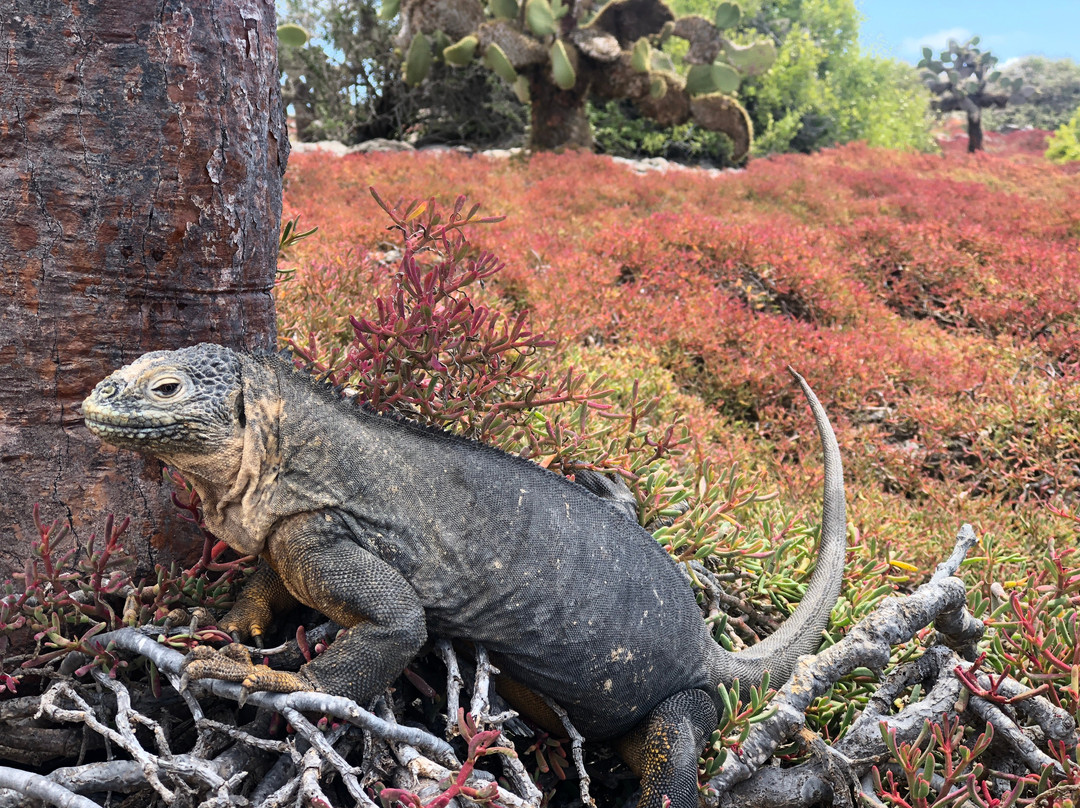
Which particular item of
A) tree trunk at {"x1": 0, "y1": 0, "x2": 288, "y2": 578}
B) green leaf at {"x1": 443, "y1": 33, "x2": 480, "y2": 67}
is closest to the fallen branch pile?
tree trunk at {"x1": 0, "y1": 0, "x2": 288, "y2": 578}

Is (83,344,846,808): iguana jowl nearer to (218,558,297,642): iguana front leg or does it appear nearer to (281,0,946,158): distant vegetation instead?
(218,558,297,642): iguana front leg

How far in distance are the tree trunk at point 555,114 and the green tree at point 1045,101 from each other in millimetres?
30166

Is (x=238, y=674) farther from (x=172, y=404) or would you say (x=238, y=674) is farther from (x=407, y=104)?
(x=407, y=104)

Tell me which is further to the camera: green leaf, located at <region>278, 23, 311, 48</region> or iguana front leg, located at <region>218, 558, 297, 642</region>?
green leaf, located at <region>278, 23, 311, 48</region>

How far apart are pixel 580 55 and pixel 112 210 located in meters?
13.5

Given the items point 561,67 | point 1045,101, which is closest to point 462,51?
point 561,67

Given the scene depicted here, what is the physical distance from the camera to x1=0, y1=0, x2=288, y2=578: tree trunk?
1.79 m

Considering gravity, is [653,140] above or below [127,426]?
above

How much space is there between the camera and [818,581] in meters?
2.78

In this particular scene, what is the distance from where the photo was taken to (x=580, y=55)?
13.8 m

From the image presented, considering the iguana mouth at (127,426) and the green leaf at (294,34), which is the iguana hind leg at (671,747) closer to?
the iguana mouth at (127,426)

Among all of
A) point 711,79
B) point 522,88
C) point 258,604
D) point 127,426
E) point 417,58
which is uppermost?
point 711,79

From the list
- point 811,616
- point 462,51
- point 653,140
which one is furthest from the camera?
point 653,140

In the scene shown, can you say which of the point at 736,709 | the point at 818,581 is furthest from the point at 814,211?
the point at 736,709
